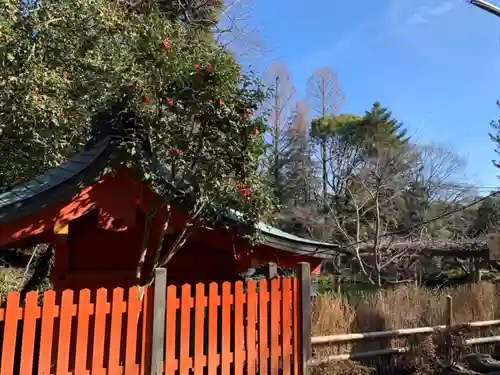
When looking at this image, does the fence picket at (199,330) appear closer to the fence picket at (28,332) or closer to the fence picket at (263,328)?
the fence picket at (263,328)

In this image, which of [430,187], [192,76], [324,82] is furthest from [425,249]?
[324,82]

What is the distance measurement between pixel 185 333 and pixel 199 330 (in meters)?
0.17

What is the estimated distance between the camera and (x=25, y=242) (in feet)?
16.2

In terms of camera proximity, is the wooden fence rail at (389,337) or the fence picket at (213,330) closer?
the fence picket at (213,330)

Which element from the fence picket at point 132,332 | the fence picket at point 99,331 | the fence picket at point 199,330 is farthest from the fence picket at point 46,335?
the fence picket at point 199,330

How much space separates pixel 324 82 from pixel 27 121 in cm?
2690

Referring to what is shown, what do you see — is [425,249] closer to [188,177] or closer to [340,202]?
[340,202]

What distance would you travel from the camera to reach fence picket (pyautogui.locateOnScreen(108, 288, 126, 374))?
378 centimetres

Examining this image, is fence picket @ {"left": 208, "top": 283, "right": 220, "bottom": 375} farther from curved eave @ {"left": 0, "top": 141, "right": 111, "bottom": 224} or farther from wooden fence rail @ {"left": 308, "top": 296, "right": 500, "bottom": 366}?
curved eave @ {"left": 0, "top": 141, "right": 111, "bottom": 224}

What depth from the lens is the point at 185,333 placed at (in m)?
4.18

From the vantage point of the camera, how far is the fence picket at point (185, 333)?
4.16 meters

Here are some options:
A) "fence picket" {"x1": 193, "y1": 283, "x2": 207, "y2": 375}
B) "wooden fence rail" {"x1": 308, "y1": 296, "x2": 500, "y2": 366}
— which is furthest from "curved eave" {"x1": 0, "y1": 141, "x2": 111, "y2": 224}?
"wooden fence rail" {"x1": 308, "y1": 296, "x2": 500, "y2": 366}

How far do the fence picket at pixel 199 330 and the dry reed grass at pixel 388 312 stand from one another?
6.35ft

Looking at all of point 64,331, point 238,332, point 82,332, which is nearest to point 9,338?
point 64,331
